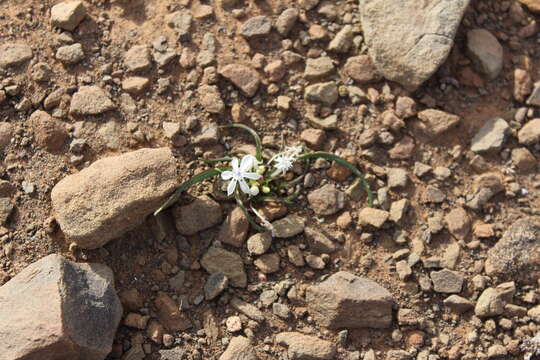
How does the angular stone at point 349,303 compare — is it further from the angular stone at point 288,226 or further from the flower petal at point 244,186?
the flower petal at point 244,186

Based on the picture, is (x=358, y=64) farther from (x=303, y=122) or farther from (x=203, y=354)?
(x=203, y=354)

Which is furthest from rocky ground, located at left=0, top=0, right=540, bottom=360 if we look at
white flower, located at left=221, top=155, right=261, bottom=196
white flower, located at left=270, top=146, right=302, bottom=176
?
white flower, located at left=221, top=155, right=261, bottom=196

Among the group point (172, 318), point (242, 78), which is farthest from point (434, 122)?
point (172, 318)

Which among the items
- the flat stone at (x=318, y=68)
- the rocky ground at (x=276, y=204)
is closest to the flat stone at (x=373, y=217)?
the rocky ground at (x=276, y=204)

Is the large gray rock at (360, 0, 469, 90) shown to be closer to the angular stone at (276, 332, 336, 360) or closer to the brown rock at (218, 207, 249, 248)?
the brown rock at (218, 207, 249, 248)

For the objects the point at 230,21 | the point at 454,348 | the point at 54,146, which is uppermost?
the point at 230,21

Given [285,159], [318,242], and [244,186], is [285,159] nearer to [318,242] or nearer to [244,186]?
[244,186]

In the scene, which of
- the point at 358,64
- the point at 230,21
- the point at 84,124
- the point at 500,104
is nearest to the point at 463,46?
the point at 500,104
